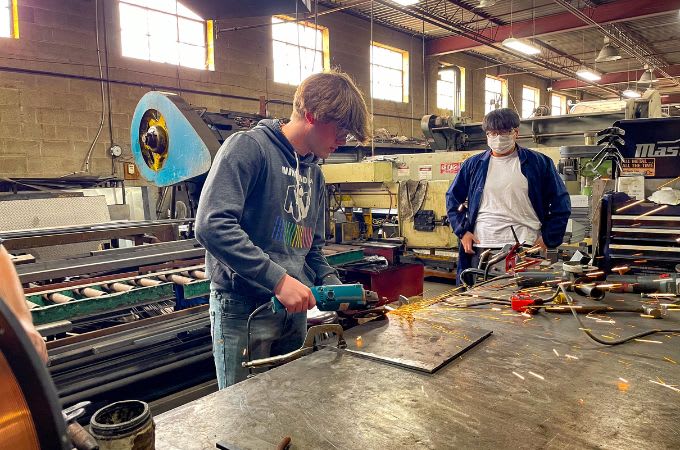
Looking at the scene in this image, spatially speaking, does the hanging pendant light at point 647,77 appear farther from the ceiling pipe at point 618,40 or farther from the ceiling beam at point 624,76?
the ceiling beam at point 624,76

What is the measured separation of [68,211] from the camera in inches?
124

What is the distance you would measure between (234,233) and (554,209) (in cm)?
196

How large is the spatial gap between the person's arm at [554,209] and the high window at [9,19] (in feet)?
18.5

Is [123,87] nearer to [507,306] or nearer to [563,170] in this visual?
[563,170]

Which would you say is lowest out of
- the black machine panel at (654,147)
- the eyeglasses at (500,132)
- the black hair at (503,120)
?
the black machine panel at (654,147)

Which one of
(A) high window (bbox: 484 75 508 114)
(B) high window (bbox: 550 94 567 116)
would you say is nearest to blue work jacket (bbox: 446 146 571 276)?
(A) high window (bbox: 484 75 508 114)

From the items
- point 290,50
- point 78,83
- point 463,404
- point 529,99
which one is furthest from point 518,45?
point 463,404

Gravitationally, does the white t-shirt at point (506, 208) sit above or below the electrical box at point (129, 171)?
below

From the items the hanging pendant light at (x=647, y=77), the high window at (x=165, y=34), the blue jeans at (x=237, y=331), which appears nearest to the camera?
the blue jeans at (x=237, y=331)

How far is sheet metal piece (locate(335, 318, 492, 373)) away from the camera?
1.12 meters

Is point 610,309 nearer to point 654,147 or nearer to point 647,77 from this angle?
point 654,147

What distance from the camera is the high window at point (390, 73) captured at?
31.2 ft

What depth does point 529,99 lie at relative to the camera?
1382cm

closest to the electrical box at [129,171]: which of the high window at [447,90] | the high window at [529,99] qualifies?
the high window at [447,90]
